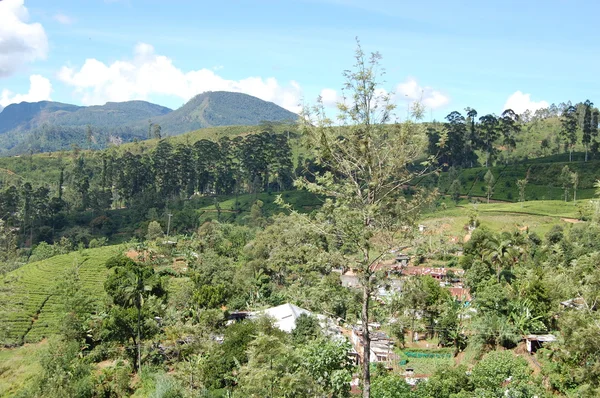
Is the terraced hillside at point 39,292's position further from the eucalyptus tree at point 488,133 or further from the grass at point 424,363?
the eucalyptus tree at point 488,133

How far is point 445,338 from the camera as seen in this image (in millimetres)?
27203

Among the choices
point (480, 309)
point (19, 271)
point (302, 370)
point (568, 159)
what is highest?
point (568, 159)

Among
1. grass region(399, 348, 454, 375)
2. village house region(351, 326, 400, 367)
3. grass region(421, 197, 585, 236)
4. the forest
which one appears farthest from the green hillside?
grass region(399, 348, 454, 375)

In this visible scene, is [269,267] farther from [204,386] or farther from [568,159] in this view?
[568,159]

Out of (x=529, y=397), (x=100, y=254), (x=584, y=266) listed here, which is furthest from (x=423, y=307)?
(x=100, y=254)

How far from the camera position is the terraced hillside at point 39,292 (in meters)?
33.1

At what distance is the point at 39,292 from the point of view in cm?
3925

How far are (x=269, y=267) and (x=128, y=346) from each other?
1554 cm

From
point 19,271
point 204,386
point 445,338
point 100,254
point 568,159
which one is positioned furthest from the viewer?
point 568,159

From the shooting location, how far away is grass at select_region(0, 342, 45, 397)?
24734 millimetres

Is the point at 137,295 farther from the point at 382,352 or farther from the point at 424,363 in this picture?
the point at 424,363

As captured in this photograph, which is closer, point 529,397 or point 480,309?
point 529,397

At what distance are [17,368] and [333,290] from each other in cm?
2448

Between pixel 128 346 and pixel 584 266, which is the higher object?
pixel 584 266
